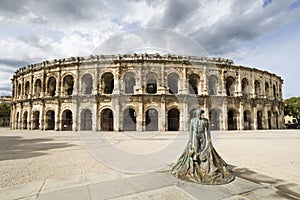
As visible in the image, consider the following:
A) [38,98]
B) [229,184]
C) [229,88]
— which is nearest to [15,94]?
[38,98]

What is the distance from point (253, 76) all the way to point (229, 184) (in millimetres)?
25163

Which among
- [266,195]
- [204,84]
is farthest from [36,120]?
[266,195]

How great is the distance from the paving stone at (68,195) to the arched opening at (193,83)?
20.7 m

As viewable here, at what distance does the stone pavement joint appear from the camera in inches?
135

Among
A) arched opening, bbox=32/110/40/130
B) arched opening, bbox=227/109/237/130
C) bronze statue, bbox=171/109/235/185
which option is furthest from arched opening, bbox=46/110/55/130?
arched opening, bbox=227/109/237/130

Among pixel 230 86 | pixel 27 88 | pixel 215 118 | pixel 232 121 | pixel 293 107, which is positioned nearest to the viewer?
pixel 215 118

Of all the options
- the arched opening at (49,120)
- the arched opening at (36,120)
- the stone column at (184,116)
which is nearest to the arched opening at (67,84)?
the arched opening at (49,120)

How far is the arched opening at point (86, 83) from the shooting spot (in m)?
22.5

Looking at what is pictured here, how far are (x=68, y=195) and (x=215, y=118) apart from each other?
22331 millimetres

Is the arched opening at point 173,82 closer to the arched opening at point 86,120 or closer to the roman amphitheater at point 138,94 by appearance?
the roman amphitheater at point 138,94

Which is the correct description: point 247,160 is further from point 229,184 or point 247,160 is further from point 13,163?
point 13,163

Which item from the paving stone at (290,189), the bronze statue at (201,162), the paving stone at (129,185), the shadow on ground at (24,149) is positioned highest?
the bronze statue at (201,162)

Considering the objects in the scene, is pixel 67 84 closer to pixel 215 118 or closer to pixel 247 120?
pixel 215 118

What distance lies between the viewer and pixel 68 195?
3508mm
